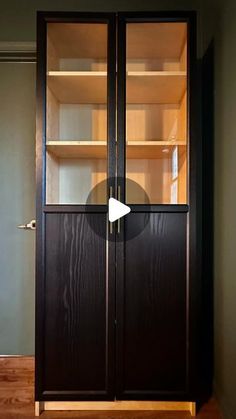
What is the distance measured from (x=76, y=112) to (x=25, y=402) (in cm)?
166

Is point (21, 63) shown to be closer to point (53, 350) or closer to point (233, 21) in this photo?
point (233, 21)

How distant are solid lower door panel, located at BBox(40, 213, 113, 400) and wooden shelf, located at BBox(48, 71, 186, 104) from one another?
2.27ft

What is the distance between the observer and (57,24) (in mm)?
1765

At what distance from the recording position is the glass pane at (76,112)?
5.90 feet

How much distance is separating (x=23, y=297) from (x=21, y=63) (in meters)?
1.53

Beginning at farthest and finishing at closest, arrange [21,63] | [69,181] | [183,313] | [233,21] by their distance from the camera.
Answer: [21,63] < [69,181] < [183,313] < [233,21]

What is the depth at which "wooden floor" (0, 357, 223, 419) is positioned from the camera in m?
1.75

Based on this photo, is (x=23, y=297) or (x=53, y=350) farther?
(x=23, y=297)

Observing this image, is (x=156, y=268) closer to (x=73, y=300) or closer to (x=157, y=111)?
(x=73, y=300)

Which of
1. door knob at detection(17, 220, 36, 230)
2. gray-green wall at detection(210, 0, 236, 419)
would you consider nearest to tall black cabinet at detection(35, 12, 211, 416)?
gray-green wall at detection(210, 0, 236, 419)

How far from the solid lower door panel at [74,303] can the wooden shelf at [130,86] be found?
2.27 ft

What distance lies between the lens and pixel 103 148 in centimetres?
180

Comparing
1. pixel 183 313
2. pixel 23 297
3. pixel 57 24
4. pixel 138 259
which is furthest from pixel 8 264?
pixel 57 24

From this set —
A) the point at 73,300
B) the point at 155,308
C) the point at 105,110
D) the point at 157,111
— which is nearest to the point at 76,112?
the point at 105,110
